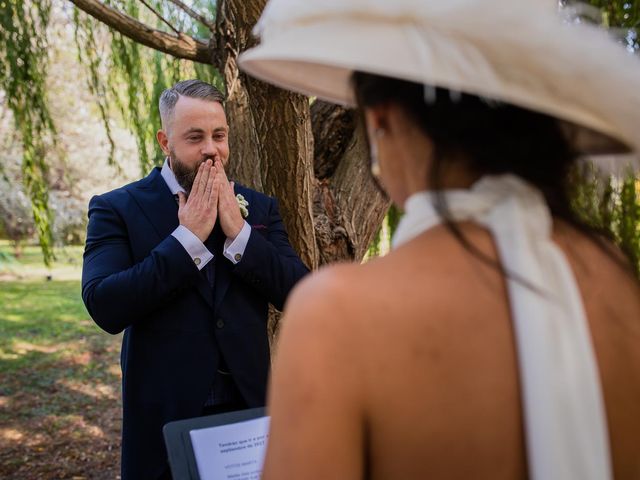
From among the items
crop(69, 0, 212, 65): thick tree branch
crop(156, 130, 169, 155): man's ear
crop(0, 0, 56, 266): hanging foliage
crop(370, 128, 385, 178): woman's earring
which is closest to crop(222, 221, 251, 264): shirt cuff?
crop(156, 130, 169, 155): man's ear

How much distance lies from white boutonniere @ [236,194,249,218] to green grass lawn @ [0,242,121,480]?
398cm

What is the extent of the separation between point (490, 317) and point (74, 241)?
19863 millimetres

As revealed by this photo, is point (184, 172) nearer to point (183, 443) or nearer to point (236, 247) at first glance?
point (236, 247)

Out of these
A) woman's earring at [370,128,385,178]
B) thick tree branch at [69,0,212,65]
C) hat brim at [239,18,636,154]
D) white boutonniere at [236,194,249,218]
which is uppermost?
thick tree branch at [69,0,212,65]

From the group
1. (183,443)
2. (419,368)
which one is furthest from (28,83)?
(419,368)

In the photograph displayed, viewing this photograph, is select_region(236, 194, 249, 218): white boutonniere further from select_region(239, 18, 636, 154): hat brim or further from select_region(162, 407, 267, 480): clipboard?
select_region(239, 18, 636, 154): hat brim

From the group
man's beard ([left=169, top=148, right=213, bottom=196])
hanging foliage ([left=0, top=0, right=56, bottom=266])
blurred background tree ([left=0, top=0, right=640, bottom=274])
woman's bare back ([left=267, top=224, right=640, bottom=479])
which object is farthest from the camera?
hanging foliage ([left=0, top=0, right=56, bottom=266])

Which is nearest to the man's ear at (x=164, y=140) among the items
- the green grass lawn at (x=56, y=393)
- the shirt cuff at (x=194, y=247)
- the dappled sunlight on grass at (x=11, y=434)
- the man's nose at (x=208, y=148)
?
the man's nose at (x=208, y=148)

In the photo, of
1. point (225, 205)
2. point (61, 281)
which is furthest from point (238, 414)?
point (61, 281)

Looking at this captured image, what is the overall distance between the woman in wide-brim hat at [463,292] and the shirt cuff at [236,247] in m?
1.44

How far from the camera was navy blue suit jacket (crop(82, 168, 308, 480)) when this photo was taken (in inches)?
91.3

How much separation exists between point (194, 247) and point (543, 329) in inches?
62.5

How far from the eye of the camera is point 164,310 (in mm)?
2426

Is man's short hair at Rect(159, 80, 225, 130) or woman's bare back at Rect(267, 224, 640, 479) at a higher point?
man's short hair at Rect(159, 80, 225, 130)
